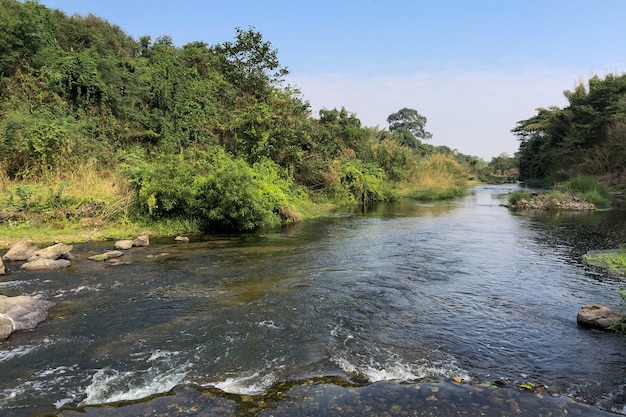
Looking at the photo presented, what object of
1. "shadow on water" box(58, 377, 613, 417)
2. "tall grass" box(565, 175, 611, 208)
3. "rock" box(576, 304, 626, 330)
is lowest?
"shadow on water" box(58, 377, 613, 417)

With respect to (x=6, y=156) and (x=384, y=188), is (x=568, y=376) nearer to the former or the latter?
(x=6, y=156)

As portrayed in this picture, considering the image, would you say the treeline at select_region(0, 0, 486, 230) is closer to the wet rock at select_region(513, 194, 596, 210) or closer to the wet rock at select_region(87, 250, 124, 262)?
the wet rock at select_region(87, 250, 124, 262)

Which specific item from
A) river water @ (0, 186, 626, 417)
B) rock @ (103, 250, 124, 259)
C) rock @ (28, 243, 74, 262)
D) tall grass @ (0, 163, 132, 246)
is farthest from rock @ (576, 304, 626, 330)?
tall grass @ (0, 163, 132, 246)

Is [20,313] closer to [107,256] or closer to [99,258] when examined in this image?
[99,258]

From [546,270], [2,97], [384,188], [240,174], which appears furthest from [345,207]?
[2,97]

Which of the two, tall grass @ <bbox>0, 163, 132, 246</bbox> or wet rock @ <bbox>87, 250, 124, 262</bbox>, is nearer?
wet rock @ <bbox>87, 250, 124, 262</bbox>

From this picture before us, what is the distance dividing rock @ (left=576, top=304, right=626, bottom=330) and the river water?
0.58ft

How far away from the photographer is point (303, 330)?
6.51 metres

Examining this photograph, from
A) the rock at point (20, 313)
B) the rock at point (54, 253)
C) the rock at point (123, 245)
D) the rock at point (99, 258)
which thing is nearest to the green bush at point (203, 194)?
the rock at point (123, 245)

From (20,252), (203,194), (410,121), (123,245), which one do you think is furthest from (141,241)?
(410,121)

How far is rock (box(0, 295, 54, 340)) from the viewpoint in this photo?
6184 millimetres

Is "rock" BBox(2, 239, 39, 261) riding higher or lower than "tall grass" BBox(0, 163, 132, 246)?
lower

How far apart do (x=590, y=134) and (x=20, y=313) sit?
1918 inches

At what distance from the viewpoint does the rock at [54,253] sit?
1027 cm
